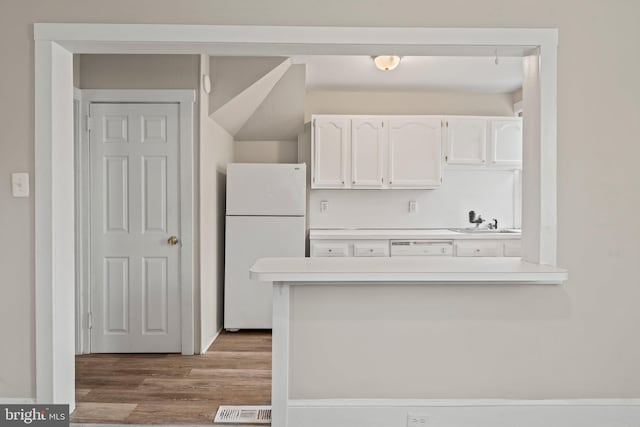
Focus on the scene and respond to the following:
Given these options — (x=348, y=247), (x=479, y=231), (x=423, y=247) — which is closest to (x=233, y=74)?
(x=348, y=247)

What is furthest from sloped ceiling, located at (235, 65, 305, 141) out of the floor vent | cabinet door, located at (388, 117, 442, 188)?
the floor vent

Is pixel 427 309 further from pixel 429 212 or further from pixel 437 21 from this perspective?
pixel 429 212

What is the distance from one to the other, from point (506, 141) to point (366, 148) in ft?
4.42

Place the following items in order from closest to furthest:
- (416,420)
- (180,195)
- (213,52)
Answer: (416,420)
(213,52)
(180,195)

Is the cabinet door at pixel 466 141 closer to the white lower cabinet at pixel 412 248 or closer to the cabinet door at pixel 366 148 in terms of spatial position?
the cabinet door at pixel 366 148

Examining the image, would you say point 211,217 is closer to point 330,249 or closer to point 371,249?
point 330,249

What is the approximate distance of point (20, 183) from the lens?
2346 mm

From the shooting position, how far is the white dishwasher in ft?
14.1

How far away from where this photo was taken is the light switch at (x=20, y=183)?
2.34m

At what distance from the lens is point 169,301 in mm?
3564

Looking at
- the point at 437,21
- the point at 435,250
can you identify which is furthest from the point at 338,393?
the point at 435,250

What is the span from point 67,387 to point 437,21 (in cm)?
259

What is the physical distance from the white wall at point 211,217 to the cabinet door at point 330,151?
837mm

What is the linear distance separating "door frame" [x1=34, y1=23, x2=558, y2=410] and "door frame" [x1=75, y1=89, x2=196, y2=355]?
42.0 inches
